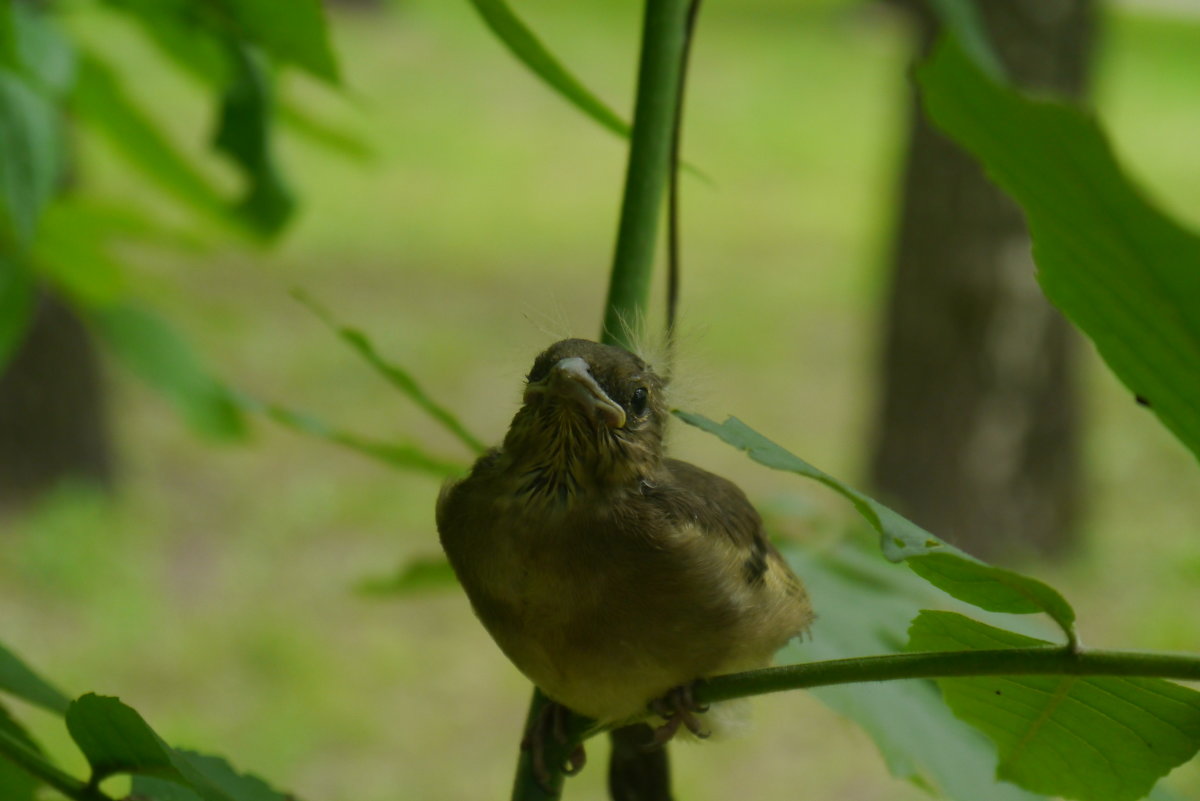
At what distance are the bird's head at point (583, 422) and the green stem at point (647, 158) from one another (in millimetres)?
201

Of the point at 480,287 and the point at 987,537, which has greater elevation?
the point at 480,287

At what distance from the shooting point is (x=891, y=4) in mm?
18781

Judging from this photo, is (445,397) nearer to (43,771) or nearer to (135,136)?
(135,136)

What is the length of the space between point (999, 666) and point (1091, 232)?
0.26 metres

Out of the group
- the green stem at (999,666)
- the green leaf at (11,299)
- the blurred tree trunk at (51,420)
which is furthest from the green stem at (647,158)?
the blurred tree trunk at (51,420)

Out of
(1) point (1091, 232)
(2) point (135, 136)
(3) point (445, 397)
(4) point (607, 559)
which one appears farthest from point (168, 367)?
(3) point (445, 397)

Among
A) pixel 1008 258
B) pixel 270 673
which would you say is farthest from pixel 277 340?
pixel 1008 258

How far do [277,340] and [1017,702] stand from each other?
844 cm

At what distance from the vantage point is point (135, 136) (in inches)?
70.2

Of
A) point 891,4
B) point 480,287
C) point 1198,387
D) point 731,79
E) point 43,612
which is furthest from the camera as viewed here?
point 891,4

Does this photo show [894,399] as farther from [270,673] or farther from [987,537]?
[270,673]

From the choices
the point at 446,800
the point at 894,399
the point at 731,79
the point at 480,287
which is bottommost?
the point at 446,800

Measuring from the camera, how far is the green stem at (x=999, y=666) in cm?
76

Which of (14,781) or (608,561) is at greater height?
(608,561)
